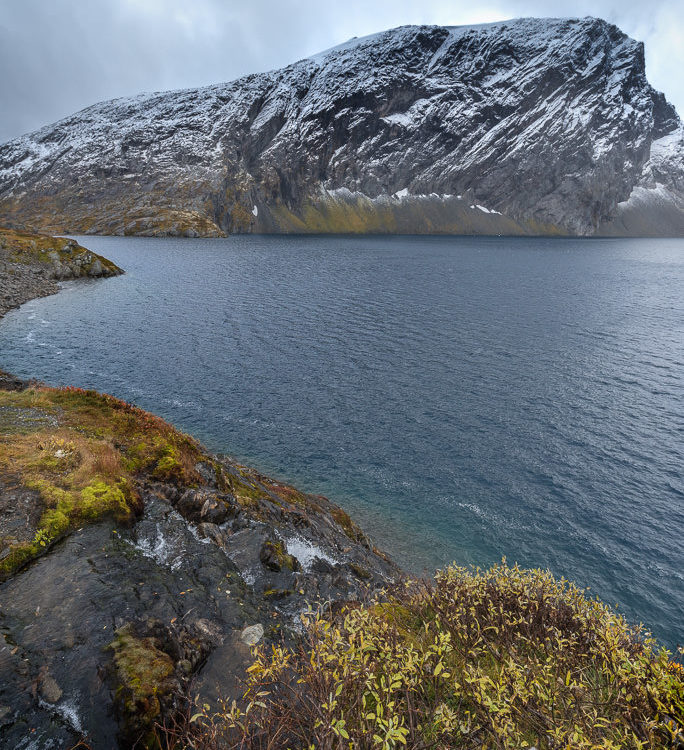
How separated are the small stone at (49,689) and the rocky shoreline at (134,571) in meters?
0.02

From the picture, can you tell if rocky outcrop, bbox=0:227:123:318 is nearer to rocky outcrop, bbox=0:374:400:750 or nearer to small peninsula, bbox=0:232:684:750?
rocky outcrop, bbox=0:374:400:750

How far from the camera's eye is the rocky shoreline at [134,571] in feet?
27.7

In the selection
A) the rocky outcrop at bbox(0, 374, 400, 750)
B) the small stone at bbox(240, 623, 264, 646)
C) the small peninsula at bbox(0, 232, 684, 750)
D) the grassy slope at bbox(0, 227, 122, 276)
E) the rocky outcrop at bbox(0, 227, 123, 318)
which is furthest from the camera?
the grassy slope at bbox(0, 227, 122, 276)

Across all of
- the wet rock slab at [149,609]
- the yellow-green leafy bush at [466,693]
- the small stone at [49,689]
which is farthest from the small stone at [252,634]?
the small stone at [49,689]

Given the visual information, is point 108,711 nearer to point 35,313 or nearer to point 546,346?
point 546,346

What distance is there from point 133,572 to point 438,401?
105ft

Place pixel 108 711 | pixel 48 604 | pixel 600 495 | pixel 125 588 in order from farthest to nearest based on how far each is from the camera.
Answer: pixel 600 495, pixel 125 588, pixel 48 604, pixel 108 711

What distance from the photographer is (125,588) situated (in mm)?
11812

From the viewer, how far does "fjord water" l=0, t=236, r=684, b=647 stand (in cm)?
2441

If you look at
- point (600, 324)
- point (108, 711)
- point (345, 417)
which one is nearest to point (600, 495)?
point (345, 417)

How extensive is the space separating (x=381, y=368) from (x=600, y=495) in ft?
84.9

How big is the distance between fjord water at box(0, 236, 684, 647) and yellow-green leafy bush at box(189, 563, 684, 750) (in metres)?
14.2

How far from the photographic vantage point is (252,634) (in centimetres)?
1163

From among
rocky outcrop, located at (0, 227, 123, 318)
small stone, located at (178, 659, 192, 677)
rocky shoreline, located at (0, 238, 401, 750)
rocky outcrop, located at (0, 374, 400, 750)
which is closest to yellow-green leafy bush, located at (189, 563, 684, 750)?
rocky outcrop, located at (0, 374, 400, 750)
